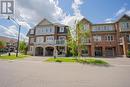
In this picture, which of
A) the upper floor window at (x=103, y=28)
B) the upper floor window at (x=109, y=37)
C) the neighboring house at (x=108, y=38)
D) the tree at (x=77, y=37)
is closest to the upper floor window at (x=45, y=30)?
the neighboring house at (x=108, y=38)

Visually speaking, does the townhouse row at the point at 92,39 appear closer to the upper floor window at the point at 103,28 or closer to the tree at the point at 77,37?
the upper floor window at the point at 103,28

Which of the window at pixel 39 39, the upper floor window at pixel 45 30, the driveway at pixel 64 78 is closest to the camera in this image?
the driveway at pixel 64 78

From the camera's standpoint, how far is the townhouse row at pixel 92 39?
3381cm

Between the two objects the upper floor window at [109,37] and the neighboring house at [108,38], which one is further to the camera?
the upper floor window at [109,37]

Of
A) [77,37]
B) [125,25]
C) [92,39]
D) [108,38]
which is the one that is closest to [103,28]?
[108,38]

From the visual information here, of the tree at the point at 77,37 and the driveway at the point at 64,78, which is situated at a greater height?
the tree at the point at 77,37

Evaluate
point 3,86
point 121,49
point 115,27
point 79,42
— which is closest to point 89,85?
point 3,86

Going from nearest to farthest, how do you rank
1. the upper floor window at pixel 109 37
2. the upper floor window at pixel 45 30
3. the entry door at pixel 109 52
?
1. the upper floor window at pixel 109 37
2. the entry door at pixel 109 52
3. the upper floor window at pixel 45 30

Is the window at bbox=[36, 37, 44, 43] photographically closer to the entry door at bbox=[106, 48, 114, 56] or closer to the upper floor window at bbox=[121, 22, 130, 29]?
the entry door at bbox=[106, 48, 114, 56]

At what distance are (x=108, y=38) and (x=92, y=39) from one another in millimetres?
4266

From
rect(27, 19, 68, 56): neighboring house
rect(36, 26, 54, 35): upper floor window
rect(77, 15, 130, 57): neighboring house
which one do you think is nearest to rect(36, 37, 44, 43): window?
rect(27, 19, 68, 56): neighboring house

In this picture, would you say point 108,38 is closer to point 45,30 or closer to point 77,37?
point 77,37

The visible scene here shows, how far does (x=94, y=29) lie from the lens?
37.4m

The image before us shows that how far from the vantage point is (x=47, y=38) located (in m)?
40.7
